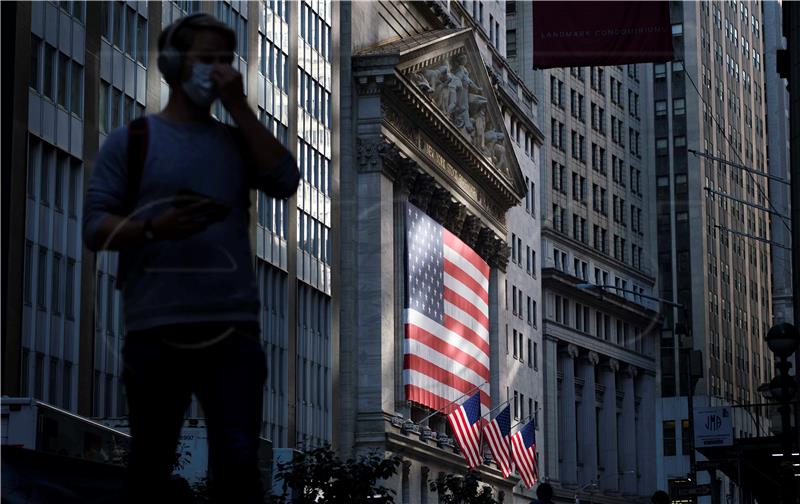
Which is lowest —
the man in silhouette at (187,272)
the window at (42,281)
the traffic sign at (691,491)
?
the man in silhouette at (187,272)

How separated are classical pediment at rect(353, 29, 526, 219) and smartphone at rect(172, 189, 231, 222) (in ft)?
234

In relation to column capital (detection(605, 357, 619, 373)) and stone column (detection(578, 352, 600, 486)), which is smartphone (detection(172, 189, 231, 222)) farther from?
column capital (detection(605, 357, 619, 373))

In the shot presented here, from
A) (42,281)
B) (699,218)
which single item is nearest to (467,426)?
(42,281)

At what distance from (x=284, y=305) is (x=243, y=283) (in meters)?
62.4

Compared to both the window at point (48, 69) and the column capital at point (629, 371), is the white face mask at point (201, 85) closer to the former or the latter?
the window at point (48, 69)

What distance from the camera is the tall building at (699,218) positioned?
485ft

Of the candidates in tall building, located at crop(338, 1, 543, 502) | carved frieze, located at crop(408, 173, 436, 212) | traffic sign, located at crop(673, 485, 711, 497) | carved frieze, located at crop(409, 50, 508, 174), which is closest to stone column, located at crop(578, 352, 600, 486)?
tall building, located at crop(338, 1, 543, 502)

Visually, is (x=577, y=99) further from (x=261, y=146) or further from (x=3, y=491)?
(x=261, y=146)

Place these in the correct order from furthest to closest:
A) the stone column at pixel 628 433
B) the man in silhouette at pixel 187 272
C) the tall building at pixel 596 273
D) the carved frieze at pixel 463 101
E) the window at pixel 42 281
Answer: the stone column at pixel 628 433
the tall building at pixel 596 273
the carved frieze at pixel 463 101
the window at pixel 42 281
the man in silhouette at pixel 187 272

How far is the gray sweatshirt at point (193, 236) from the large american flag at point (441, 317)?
71874mm

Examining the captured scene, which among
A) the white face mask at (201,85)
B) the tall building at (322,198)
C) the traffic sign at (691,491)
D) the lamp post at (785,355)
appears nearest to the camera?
the white face mask at (201,85)

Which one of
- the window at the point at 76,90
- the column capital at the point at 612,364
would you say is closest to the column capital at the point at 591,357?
the column capital at the point at 612,364

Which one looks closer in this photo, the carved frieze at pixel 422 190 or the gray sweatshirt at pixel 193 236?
the gray sweatshirt at pixel 193 236

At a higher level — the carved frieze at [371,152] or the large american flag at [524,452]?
the carved frieze at [371,152]
